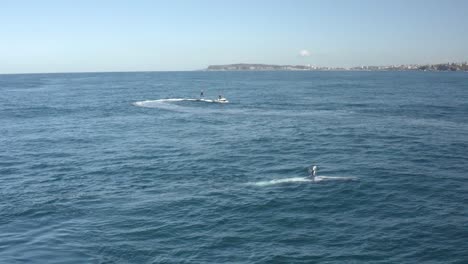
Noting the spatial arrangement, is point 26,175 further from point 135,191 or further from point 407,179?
point 407,179

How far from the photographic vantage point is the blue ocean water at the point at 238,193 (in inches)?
1164

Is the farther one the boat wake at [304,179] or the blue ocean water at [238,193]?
the boat wake at [304,179]

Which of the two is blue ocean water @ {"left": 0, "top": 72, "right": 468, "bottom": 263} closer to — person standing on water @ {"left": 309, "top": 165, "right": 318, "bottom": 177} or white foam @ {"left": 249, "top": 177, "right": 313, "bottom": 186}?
white foam @ {"left": 249, "top": 177, "right": 313, "bottom": 186}

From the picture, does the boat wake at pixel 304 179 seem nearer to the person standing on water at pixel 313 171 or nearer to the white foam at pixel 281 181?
the white foam at pixel 281 181

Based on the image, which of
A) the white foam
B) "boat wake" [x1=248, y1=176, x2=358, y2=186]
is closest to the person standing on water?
"boat wake" [x1=248, y1=176, x2=358, y2=186]

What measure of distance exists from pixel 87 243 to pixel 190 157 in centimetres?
2576

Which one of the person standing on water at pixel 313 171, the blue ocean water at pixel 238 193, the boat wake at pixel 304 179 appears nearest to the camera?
the blue ocean water at pixel 238 193

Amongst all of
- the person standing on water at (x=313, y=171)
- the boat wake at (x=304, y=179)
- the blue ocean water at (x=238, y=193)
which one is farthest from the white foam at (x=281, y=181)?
the person standing on water at (x=313, y=171)

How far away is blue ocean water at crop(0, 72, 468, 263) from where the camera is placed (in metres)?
29.6

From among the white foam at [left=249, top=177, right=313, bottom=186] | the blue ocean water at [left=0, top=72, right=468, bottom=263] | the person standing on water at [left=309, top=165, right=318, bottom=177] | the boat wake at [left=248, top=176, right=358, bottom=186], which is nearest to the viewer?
the blue ocean water at [left=0, top=72, right=468, bottom=263]

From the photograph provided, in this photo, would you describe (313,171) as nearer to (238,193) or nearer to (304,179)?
(304,179)

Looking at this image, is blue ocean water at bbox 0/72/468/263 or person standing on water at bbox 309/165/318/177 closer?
blue ocean water at bbox 0/72/468/263

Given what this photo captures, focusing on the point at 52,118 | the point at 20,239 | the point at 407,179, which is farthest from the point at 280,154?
the point at 52,118

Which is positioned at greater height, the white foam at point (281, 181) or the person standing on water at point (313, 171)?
the person standing on water at point (313, 171)
